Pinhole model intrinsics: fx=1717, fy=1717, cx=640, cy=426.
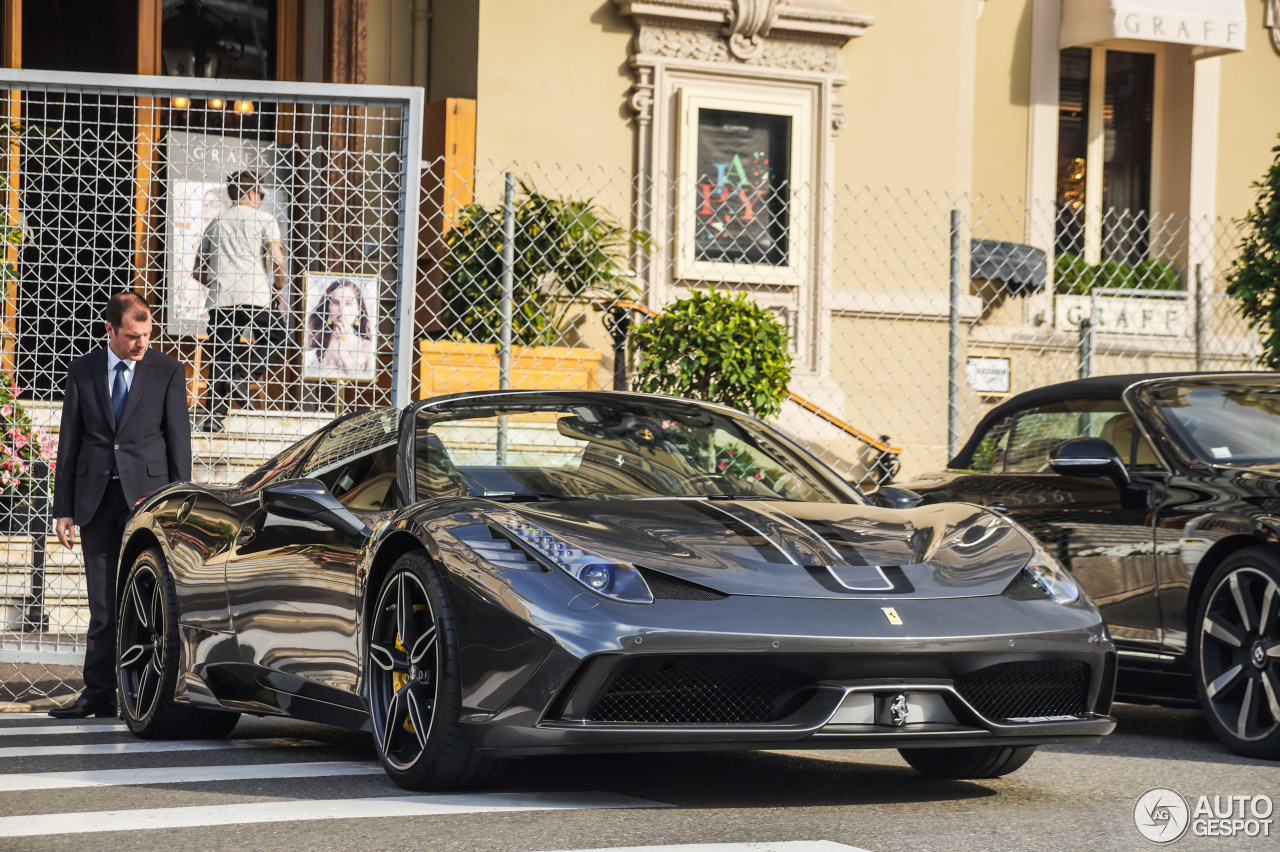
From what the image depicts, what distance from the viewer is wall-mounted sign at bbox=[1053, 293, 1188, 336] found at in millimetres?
18312

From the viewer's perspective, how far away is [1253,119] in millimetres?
19812

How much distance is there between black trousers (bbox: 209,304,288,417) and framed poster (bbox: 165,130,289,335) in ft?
0.35

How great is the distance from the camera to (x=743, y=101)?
15.3 metres

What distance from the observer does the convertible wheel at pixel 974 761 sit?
533 cm

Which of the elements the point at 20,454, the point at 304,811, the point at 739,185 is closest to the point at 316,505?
the point at 304,811

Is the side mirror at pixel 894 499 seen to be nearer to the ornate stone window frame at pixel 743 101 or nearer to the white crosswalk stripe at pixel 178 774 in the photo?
the white crosswalk stripe at pixel 178 774

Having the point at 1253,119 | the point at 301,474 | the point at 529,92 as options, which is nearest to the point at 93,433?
the point at 301,474

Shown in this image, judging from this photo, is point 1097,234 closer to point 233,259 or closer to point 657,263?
point 657,263

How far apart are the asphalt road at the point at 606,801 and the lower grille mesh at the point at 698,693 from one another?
0.26 m

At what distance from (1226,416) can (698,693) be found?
3.32m

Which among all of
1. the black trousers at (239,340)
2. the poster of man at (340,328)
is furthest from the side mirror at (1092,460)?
the black trousers at (239,340)

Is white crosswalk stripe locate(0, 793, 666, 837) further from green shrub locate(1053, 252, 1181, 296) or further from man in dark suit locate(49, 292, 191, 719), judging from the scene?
green shrub locate(1053, 252, 1181, 296)

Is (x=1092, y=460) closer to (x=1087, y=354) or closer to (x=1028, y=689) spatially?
(x=1028, y=689)

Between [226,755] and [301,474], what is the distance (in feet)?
3.39
